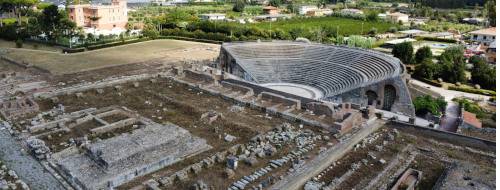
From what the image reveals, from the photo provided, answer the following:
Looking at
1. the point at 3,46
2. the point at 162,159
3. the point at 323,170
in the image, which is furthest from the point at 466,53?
the point at 3,46

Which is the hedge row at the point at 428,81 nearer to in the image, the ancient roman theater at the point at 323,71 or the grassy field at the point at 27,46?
the ancient roman theater at the point at 323,71

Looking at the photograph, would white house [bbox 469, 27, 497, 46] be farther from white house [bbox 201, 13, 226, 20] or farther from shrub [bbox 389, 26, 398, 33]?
white house [bbox 201, 13, 226, 20]

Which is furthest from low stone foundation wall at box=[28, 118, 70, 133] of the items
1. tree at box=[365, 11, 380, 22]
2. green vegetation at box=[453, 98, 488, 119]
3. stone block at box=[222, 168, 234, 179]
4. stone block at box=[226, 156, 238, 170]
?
tree at box=[365, 11, 380, 22]

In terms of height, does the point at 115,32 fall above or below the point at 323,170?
above

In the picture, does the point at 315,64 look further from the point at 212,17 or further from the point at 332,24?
the point at 212,17

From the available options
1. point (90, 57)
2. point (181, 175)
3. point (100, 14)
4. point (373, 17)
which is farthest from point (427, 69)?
point (100, 14)

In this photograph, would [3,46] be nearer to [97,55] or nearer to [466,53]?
[97,55]

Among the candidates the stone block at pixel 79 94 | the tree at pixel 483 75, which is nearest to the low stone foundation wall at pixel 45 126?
the stone block at pixel 79 94
